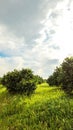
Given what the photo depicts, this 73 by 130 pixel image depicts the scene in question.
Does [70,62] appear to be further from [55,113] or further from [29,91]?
[55,113]

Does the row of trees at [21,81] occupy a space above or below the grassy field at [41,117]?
above

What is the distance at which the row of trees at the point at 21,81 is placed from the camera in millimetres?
27264

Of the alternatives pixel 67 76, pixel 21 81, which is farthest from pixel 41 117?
pixel 21 81

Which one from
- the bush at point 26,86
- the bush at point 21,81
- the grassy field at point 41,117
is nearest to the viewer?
the grassy field at point 41,117

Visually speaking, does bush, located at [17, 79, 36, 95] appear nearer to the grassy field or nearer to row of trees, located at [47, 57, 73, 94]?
row of trees, located at [47, 57, 73, 94]

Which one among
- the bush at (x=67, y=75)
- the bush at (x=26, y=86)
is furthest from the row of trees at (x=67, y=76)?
the bush at (x=26, y=86)

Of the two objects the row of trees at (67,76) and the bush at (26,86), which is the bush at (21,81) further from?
the row of trees at (67,76)

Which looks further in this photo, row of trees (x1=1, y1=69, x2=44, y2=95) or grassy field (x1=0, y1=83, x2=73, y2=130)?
row of trees (x1=1, y1=69, x2=44, y2=95)

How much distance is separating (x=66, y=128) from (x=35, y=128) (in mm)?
2015

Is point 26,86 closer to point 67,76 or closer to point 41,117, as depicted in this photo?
point 67,76

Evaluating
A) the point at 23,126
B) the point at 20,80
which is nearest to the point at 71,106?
the point at 23,126

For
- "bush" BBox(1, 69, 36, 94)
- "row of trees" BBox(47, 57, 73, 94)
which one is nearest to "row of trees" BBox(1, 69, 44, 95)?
"bush" BBox(1, 69, 36, 94)

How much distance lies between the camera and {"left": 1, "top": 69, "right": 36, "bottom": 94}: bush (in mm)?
27259

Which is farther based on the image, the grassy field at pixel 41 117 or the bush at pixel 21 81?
the bush at pixel 21 81
